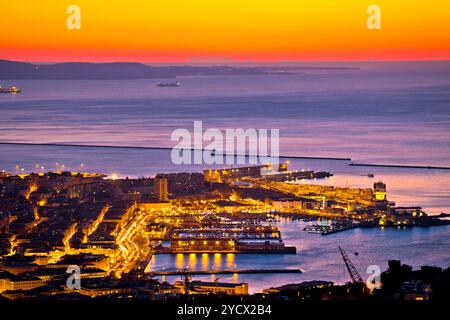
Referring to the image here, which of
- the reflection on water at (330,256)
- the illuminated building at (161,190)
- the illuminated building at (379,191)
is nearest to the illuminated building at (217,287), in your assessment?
the reflection on water at (330,256)

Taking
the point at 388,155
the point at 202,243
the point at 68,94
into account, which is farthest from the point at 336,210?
the point at 68,94

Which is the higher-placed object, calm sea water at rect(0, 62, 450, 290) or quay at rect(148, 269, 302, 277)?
calm sea water at rect(0, 62, 450, 290)

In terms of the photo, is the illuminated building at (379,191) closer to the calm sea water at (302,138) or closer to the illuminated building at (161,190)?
the calm sea water at (302,138)

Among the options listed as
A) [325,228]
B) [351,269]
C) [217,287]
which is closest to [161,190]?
[325,228]

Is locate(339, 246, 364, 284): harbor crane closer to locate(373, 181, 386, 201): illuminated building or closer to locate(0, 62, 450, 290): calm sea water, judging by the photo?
locate(0, 62, 450, 290): calm sea water

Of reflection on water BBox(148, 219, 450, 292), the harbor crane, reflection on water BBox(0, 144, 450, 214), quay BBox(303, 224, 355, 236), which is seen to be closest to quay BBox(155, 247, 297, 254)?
reflection on water BBox(148, 219, 450, 292)

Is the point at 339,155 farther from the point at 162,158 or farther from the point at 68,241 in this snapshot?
the point at 68,241
